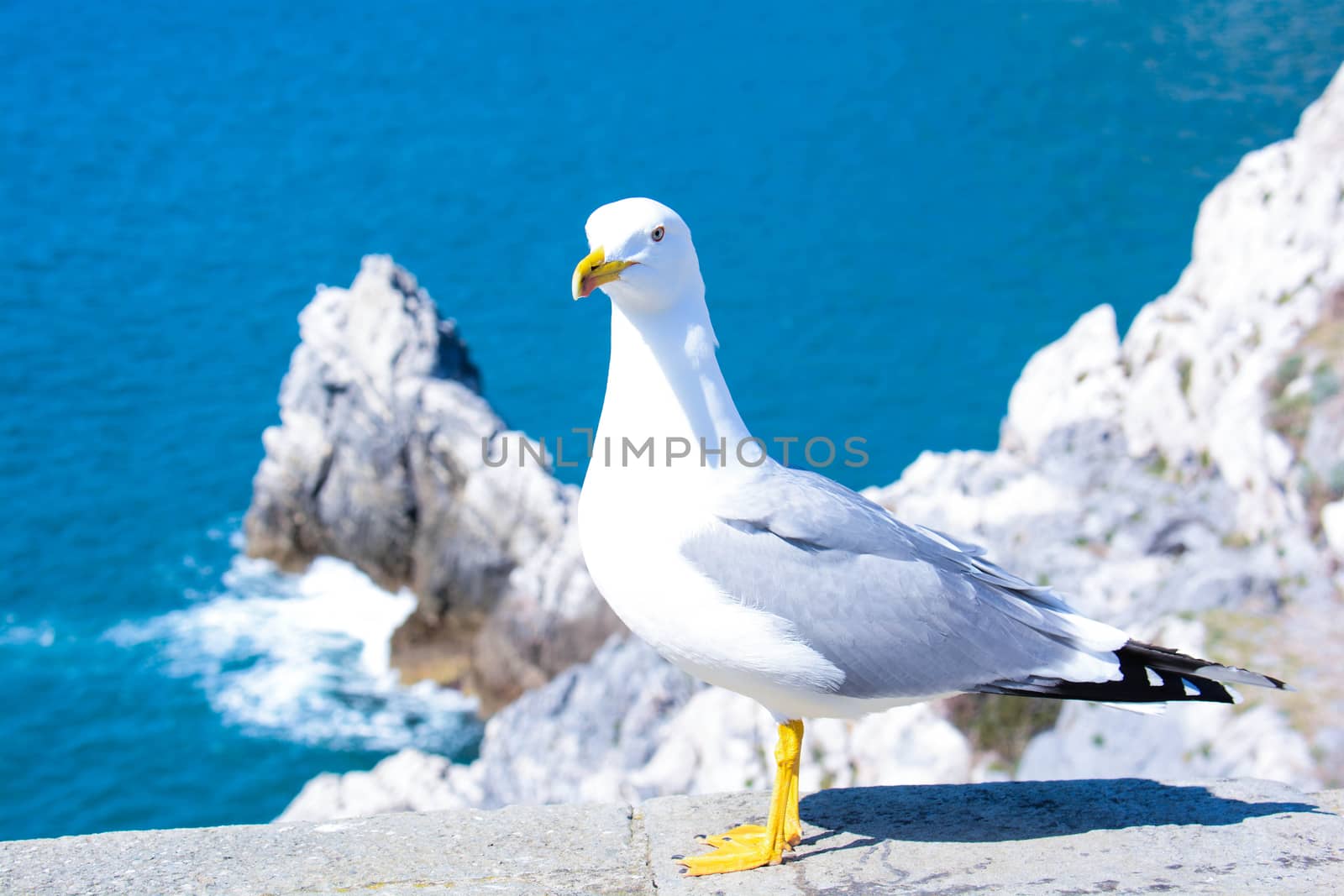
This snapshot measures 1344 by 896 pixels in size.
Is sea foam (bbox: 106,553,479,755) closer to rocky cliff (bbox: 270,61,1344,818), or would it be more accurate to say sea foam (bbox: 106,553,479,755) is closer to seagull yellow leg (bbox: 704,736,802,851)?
rocky cliff (bbox: 270,61,1344,818)

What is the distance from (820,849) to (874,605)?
1021mm

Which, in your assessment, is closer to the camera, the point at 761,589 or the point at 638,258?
the point at 638,258

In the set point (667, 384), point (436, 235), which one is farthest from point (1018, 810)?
point (436, 235)

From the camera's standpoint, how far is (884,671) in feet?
18.1

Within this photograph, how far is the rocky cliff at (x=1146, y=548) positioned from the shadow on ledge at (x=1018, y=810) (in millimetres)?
7308

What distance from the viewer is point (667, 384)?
5531 millimetres

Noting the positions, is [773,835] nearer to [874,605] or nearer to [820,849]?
[820,849]

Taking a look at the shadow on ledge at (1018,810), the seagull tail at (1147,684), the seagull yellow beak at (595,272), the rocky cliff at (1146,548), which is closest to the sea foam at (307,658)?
the rocky cliff at (1146,548)

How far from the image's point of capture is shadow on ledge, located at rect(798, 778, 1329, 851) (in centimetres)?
568

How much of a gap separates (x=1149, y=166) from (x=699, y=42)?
1857cm

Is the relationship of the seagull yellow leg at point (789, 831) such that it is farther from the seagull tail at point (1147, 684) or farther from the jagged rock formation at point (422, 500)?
the jagged rock formation at point (422, 500)

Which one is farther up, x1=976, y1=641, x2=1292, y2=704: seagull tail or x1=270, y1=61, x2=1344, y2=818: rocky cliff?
x1=270, y1=61, x2=1344, y2=818: rocky cliff

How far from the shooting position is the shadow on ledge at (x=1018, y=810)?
18.6 feet

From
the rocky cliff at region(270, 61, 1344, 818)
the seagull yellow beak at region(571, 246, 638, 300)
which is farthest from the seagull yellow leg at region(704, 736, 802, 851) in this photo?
the rocky cliff at region(270, 61, 1344, 818)
